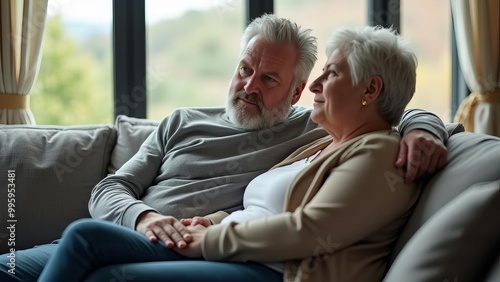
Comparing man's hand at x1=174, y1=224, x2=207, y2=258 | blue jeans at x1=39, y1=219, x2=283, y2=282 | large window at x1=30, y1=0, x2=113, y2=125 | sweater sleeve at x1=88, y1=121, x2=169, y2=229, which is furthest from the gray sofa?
large window at x1=30, y1=0, x2=113, y2=125

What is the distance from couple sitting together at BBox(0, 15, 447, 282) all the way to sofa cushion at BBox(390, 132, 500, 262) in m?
0.04

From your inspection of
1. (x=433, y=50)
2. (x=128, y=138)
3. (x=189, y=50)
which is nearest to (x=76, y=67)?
(x=189, y=50)

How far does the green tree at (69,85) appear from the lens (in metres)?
3.51

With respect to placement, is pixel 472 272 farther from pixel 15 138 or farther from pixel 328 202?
pixel 15 138

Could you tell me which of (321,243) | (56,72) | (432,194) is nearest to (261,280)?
(321,243)

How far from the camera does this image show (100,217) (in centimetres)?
210

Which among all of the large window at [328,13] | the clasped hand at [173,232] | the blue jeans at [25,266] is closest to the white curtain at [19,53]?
the blue jeans at [25,266]

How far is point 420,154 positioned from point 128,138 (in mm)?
1272

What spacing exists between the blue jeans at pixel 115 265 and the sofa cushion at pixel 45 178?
76cm

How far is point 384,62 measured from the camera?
1.84m

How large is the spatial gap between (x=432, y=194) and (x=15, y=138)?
156 centimetres

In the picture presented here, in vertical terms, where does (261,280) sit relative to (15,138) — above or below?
below

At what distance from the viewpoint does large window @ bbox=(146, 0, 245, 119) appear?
3.25m

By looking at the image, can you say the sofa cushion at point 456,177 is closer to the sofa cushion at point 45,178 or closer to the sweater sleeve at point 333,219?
the sweater sleeve at point 333,219
